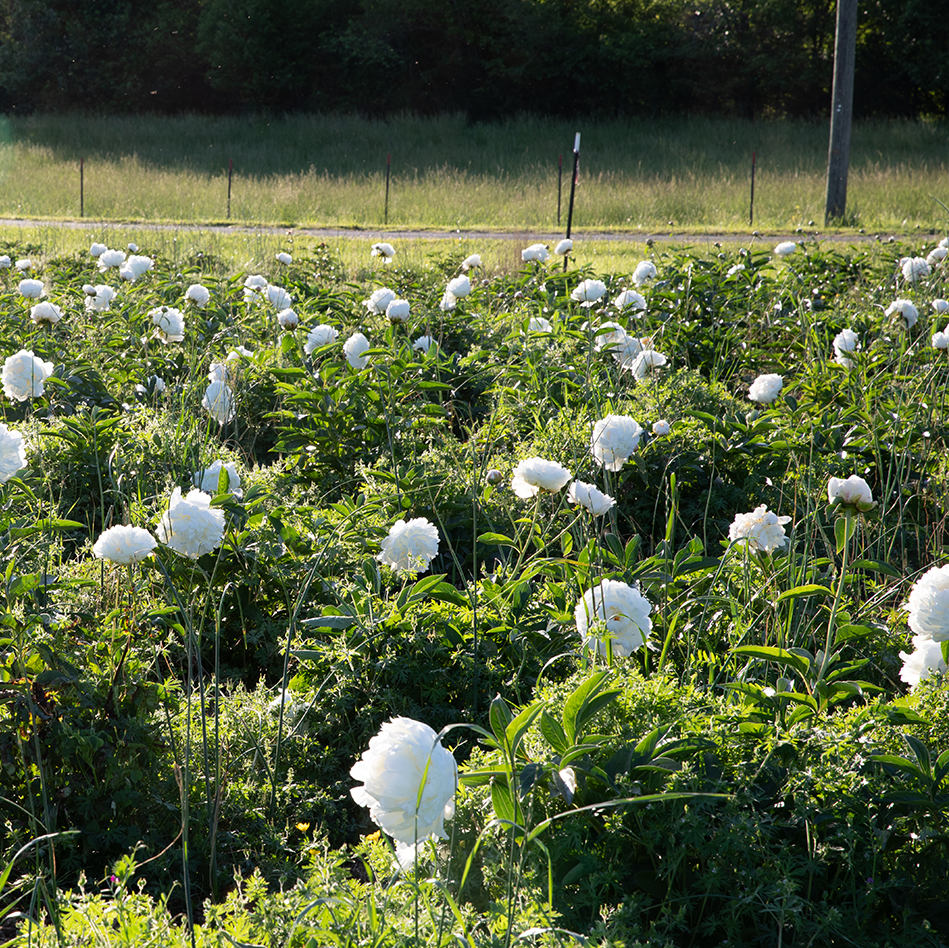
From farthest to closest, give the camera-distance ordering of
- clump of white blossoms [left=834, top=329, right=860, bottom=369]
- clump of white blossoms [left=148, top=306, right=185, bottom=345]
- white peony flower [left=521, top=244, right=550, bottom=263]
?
white peony flower [left=521, top=244, right=550, bottom=263], clump of white blossoms [left=834, top=329, right=860, bottom=369], clump of white blossoms [left=148, top=306, right=185, bottom=345]

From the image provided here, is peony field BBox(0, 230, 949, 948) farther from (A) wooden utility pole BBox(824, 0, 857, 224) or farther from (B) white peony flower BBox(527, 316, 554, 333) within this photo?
(A) wooden utility pole BBox(824, 0, 857, 224)

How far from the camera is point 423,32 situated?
2634cm

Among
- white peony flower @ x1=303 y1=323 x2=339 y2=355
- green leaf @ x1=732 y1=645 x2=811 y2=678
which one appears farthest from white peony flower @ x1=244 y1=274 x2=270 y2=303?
green leaf @ x1=732 y1=645 x2=811 y2=678

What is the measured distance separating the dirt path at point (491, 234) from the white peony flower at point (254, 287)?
5315 mm

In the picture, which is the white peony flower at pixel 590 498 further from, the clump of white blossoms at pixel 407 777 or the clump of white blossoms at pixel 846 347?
the clump of white blossoms at pixel 846 347

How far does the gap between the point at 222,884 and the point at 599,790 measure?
0.82 m

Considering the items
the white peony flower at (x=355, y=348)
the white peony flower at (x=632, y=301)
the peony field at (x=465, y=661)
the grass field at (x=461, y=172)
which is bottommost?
the peony field at (x=465, y=661)

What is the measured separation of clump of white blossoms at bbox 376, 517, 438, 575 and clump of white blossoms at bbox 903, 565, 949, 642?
961 mm

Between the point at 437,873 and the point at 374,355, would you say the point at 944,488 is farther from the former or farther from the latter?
the point at 437,873

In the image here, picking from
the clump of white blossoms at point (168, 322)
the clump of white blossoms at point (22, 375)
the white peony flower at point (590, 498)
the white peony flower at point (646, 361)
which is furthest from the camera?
the clump of white blossoms at point (168, 322)

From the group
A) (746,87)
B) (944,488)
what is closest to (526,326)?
(944,488)

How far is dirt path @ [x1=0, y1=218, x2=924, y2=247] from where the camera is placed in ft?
33.7

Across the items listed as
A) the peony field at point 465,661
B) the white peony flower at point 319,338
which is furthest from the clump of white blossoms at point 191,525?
the white peony flower at point 319,338

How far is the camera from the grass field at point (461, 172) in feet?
41.0
